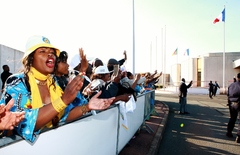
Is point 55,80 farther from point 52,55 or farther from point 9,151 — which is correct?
point 9,151

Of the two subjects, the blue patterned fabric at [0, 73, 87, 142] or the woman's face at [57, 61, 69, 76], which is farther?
the woman's face at [57, 61, 69, 76]

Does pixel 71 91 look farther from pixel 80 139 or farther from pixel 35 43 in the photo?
pixel 80 139

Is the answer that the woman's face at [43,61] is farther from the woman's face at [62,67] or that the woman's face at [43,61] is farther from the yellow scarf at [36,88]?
the woman's face at [62,67]

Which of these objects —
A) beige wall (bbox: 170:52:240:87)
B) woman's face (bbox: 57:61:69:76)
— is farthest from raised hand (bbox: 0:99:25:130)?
beige wall (bbox: 170:52:240:87)

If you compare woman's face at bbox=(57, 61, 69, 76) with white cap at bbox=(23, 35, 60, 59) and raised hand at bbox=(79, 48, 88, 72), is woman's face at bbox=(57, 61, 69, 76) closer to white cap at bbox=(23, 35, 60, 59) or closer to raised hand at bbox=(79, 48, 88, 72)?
raised hand at bbox=(79, 48, 88, 72)

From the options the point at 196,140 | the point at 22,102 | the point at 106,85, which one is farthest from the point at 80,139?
the point at 196,140

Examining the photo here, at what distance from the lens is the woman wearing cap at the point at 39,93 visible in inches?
65.7

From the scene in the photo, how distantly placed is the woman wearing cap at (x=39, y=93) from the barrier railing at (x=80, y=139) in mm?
95

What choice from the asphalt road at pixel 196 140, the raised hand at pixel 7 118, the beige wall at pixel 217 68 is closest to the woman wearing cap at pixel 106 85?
the raised hand at pixel 7 118

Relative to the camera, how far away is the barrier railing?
1629 mm

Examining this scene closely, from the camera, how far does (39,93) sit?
79.0 inches

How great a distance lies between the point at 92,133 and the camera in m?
2.76

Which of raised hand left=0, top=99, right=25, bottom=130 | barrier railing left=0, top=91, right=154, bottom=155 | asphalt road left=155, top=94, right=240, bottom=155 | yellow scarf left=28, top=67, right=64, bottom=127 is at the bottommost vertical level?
asphalt road left=155, top=94, right=240, bottom=155

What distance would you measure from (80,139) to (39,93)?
79 cm
